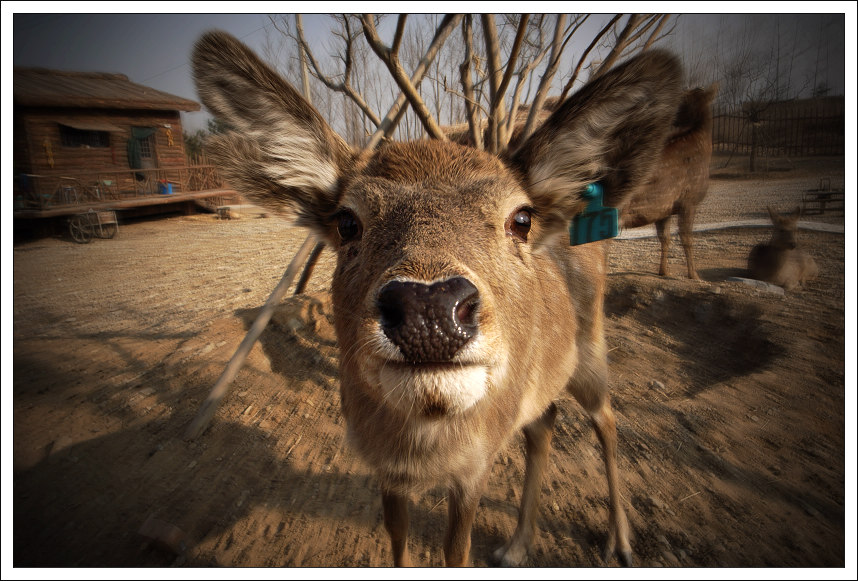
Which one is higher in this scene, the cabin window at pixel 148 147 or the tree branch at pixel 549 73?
the cabin window at pixel 148 147

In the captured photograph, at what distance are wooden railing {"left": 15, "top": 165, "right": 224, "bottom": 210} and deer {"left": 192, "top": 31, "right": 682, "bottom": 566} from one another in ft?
36.7

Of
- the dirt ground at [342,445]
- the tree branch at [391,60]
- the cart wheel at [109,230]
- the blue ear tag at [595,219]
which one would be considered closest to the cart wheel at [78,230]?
the cart wheel at [109,230]

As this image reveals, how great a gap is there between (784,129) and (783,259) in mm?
2934

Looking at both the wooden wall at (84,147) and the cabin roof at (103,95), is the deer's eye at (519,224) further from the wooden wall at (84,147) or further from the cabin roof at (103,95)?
the wooden wall at (84,147)

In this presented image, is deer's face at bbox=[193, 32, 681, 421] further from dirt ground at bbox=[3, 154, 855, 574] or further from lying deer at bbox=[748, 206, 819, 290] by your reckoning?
lying deer at bbox=[748, 206, 819, 290]

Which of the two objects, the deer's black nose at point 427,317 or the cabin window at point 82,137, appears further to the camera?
the cabin window at point 82,137

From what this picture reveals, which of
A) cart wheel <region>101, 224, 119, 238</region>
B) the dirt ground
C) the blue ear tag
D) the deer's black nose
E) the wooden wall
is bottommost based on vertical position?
the dirt ground

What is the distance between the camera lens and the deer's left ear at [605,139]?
222 centimetres

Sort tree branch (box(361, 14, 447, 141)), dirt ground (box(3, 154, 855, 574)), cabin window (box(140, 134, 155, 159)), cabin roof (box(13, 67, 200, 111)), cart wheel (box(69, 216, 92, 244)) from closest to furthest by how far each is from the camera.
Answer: dirt ground (box(3, 154, 855, 574))
tree branch (box(361, 14, 447, 141))
cabin roof (box(13, 67, 200, 111))
cart wheel (box(69, 216, 92, 244))
cabin window (box(140, 134, 155, 159))

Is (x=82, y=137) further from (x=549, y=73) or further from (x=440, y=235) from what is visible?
(x=440, y=235)

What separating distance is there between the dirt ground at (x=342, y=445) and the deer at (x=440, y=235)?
1309 millimetres

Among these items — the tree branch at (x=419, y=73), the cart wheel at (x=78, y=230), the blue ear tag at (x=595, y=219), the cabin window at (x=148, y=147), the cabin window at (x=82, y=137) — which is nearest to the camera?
the blue ear tag at (x=595, y=219)

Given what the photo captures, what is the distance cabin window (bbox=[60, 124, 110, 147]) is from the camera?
677 inches

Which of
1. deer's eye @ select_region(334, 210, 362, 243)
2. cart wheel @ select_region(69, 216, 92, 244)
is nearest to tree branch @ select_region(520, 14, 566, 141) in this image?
deer's eye @ select_region(334, 210, 362, 243)
